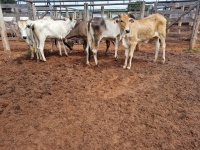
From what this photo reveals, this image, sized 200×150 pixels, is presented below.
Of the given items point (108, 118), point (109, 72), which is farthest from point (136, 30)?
point (108, 118)

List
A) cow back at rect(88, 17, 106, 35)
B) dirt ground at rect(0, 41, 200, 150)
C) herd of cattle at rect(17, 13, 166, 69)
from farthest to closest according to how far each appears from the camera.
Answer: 1. cow back at rect(88, 17, 106, 35)
2. herd of cattle at rect(17, 13, 166, 69)
3. dirt ground at rect(0, 41, 200, 150)

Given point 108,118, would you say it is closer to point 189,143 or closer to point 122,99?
point 122,99

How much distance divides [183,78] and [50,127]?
3621 mm

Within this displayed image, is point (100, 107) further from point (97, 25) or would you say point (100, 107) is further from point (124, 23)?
point (97, 25)

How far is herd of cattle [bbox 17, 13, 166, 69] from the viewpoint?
5.74 meters

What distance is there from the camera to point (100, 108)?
13.0 ft

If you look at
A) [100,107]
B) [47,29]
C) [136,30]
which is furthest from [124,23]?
[47,29]

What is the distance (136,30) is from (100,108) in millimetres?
2970

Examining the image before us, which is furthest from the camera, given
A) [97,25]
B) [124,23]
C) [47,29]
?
[47,29]

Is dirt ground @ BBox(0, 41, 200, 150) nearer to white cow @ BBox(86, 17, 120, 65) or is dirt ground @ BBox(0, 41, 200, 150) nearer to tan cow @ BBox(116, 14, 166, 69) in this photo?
tan cow @ BBox(116, 14, 166, 69)

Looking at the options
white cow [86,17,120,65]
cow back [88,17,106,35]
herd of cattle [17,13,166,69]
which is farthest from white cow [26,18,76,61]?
cow back [88,17,106,35]

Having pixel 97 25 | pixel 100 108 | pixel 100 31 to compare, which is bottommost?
pixel 100 108

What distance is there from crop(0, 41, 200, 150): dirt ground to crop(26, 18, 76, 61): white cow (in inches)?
44.7

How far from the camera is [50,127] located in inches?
139
